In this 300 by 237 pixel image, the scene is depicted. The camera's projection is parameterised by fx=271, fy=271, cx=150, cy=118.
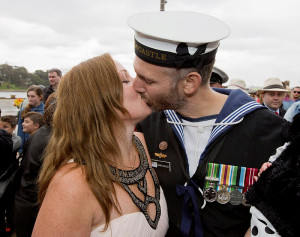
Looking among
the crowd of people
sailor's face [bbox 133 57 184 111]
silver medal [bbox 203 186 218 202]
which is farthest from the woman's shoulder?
silver medal [bbox 203 186 218 202]

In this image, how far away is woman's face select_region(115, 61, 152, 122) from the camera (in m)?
1.61

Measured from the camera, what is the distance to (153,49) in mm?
1665

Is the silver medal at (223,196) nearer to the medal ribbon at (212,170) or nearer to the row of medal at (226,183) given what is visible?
the row of medal at (226,183)

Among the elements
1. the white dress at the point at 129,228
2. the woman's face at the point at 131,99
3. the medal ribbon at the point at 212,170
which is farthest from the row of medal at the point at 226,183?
the woman's face at the point at 131,99

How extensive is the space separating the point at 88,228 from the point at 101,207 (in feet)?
0.38

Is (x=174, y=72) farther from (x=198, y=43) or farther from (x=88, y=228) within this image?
(x=88, y=228)

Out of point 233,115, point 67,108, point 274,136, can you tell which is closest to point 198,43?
point 233,115

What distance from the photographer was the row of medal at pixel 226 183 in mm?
1636

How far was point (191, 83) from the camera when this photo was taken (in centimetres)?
177

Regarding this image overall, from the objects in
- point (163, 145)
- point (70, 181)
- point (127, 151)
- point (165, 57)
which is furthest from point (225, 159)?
point (70, 181)

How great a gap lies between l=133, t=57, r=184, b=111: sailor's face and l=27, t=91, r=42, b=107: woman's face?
3890 mm

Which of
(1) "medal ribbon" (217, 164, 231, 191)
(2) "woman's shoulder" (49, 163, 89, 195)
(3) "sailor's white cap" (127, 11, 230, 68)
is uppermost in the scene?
(3) "sailor's white cap" (127, 11, 230, 68)

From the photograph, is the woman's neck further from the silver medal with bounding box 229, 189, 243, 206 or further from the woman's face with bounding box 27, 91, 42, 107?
the woman's face with bounding box 27, 91, 42, 107

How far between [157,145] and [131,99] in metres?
0.46
